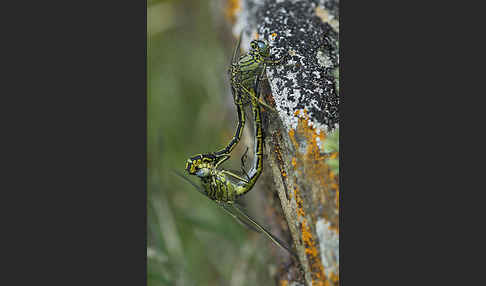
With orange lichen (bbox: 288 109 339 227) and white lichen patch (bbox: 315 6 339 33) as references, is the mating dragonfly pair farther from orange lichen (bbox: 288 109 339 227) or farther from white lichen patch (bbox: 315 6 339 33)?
white lichen patch (bbox: 315 6 339 33)

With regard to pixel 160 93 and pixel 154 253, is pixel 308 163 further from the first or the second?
pixel 160 93

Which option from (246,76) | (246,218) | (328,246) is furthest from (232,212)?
(246,76)

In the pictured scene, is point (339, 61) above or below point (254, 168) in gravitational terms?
above

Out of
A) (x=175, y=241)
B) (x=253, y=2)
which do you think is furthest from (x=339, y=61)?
(x=175, y=241)

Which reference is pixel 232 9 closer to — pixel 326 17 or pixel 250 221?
pixel 326 17

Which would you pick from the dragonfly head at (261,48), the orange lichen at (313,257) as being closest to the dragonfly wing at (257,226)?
the orange lichen at (313,257)

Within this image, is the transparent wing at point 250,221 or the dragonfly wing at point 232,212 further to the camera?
the dragonfly wing at point 232,212

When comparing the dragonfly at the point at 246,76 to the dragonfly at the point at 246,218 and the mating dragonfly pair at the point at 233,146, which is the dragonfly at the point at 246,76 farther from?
the dragonfly at the point at 246,218
